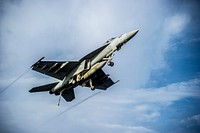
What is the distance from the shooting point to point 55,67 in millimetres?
33844

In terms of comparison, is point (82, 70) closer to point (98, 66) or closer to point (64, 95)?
point (98, 66)

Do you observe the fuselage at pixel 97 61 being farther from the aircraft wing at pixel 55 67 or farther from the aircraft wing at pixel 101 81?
the aircraft wing at pixel 101 81

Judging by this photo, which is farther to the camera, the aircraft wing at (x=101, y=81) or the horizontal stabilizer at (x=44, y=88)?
the aircraft wing at (x=101, y=81)

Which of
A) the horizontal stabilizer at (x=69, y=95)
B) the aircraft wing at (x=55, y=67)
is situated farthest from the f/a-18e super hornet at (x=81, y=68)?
the horizontal stabilizer at (x=69, y=95)

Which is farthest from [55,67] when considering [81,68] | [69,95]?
[69,95]

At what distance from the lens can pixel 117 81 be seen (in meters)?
34.1

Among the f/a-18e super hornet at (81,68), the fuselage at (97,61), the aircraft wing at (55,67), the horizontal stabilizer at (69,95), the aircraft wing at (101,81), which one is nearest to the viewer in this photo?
the fuselage at (97,61)

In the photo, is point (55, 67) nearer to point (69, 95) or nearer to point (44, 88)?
point (44, 88)

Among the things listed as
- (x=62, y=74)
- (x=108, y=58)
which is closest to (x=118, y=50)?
(x=108, y=58)

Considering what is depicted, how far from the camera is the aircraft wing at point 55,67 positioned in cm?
3325

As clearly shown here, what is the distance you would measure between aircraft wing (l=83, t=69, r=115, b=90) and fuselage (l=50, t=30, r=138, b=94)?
272 centimetres

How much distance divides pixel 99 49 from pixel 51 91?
24.0 ft

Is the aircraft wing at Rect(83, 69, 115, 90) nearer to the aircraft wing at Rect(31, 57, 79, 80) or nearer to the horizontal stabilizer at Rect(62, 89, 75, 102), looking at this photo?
the horizontal stabilizer at Rect(62, 89, 75, 102)

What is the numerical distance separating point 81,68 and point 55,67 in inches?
125
